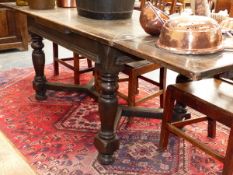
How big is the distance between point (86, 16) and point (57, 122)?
88 centimetres

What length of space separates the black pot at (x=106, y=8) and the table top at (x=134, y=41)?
3cm

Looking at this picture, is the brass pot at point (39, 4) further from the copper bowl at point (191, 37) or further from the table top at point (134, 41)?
the copper bowl at point (191, 37)

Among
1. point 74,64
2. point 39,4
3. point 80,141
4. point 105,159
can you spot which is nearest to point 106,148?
point 105,159

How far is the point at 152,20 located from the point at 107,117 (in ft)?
2.00

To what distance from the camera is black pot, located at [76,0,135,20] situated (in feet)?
5.63

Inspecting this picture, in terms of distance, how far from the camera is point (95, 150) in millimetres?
1996

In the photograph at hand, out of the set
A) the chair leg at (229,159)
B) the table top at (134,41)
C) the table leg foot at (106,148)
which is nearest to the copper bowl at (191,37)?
the table top at (134,41)

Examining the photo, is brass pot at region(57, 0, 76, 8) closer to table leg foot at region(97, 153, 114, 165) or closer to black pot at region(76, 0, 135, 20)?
black pot at region(76, 0, 135, 20)

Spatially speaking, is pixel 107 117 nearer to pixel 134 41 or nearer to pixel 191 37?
pixel 134 41

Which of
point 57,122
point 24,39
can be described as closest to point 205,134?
point 57,122

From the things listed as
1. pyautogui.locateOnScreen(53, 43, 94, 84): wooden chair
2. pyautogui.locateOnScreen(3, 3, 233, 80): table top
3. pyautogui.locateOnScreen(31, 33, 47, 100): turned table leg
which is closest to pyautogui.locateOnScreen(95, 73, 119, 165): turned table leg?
pyautogui.locateOnScreen(3, 3, 233, 80): table top

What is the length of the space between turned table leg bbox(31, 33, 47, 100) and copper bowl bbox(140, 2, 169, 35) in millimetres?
1292

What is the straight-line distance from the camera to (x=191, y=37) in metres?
1.20

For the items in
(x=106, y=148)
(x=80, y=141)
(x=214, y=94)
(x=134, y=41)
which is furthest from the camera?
(x=80, y=141)
